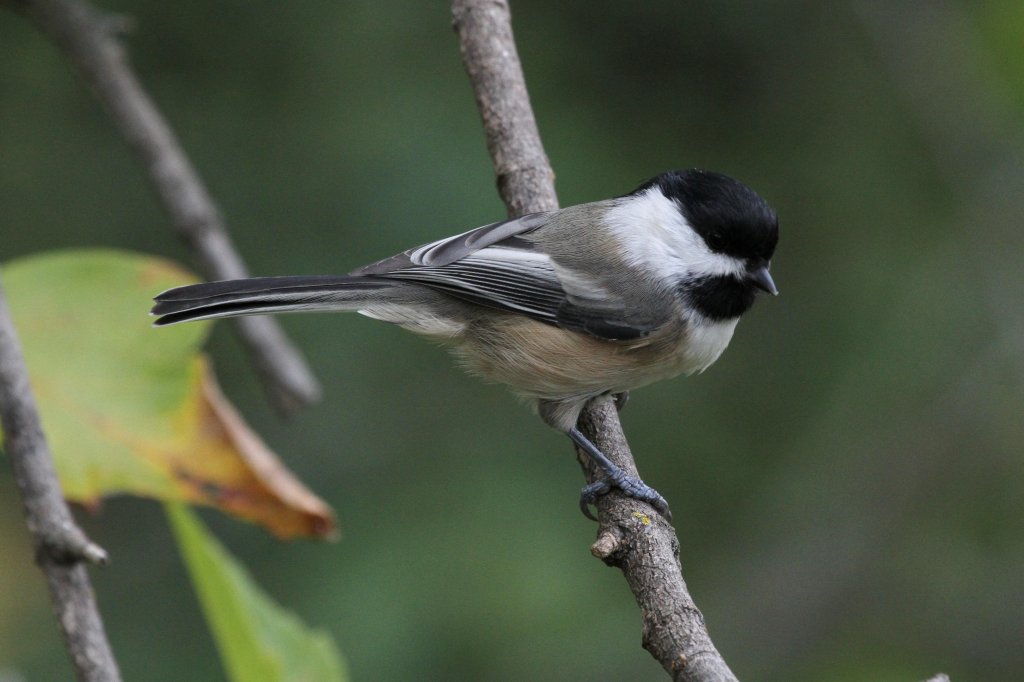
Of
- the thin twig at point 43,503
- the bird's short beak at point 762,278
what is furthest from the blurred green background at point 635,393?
the thin twig at point 43,503

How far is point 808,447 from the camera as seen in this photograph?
4086 mm

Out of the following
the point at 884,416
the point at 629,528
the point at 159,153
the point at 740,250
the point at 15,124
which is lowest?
the point at 629,528

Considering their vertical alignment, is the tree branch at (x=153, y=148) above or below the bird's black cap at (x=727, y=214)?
above

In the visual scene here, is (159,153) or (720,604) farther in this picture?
(720,604)

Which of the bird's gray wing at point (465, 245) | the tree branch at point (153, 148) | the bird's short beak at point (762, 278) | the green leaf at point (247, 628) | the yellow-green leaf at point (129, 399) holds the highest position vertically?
the tree branch at point (153, 148)

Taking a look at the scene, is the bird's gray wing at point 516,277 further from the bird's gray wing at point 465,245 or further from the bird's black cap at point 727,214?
the bird's black cap at point 727,214

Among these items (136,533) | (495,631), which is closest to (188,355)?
(495,631)

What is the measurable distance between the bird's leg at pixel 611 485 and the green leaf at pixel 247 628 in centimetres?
68

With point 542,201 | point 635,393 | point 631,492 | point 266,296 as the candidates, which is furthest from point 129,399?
point 635,393

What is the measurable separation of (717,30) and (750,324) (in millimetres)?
1206

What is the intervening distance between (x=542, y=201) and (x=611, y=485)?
0.76 metres

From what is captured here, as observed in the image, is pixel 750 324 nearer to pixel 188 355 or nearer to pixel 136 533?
pixel 136 533

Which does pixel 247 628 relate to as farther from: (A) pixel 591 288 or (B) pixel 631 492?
(A) pixel 591 288

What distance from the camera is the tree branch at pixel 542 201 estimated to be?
1582 millimetres
